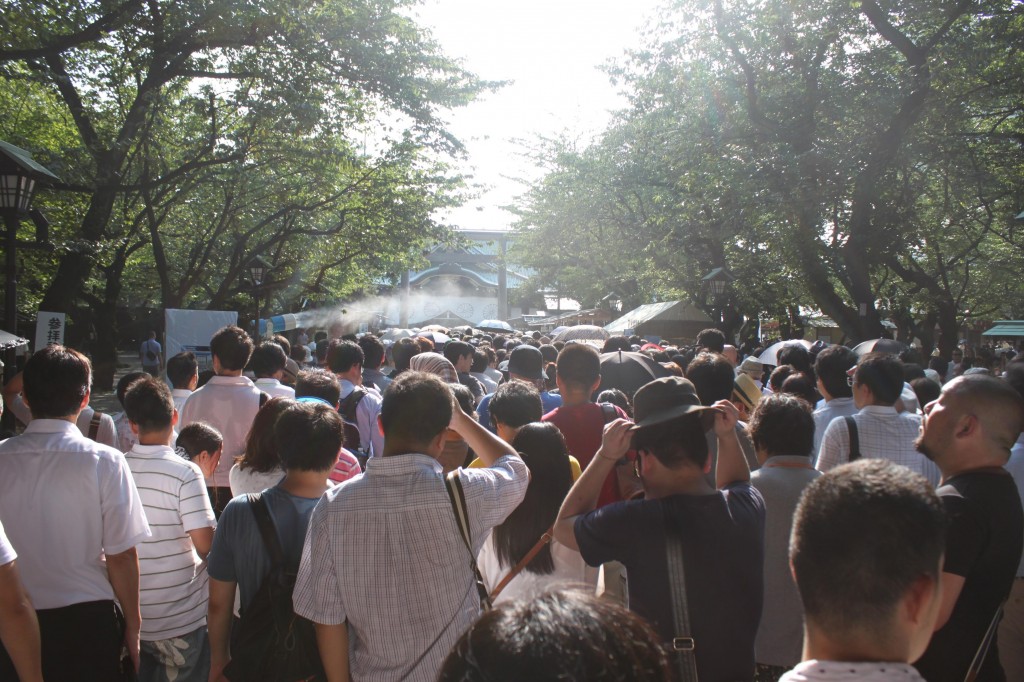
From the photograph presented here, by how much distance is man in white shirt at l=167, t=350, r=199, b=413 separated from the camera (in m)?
5.54

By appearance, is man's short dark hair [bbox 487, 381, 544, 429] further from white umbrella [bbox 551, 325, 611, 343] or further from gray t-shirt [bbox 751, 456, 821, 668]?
white umbrella [bbox 551, 325, 611, 343]

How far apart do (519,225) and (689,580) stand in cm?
3721

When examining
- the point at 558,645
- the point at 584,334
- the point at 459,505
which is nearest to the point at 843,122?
the point at 584,334

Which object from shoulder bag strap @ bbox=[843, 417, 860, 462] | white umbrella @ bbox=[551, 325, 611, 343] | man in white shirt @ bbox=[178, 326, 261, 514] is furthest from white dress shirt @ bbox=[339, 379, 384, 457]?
white umbrella @ bbox=[551, 325, 611, 343]

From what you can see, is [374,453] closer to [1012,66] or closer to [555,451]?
[555,451]

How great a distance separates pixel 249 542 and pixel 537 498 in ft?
3.73

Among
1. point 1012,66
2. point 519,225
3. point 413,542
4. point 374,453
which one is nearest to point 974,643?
point 413,542

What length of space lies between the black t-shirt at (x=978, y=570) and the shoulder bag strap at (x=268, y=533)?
2.24 metres

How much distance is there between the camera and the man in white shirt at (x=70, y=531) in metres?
2.93

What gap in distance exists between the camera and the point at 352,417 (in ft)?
18.5

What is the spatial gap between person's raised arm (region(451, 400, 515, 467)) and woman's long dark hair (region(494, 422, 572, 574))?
0.40 meters

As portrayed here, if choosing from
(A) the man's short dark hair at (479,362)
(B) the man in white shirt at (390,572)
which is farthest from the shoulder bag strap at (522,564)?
(A) the man's short dark hair at (479,362)

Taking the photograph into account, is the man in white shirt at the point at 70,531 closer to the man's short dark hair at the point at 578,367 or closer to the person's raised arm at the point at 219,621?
the person's raised arm at the point at 219,621

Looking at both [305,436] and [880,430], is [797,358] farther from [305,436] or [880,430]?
[305,436]
